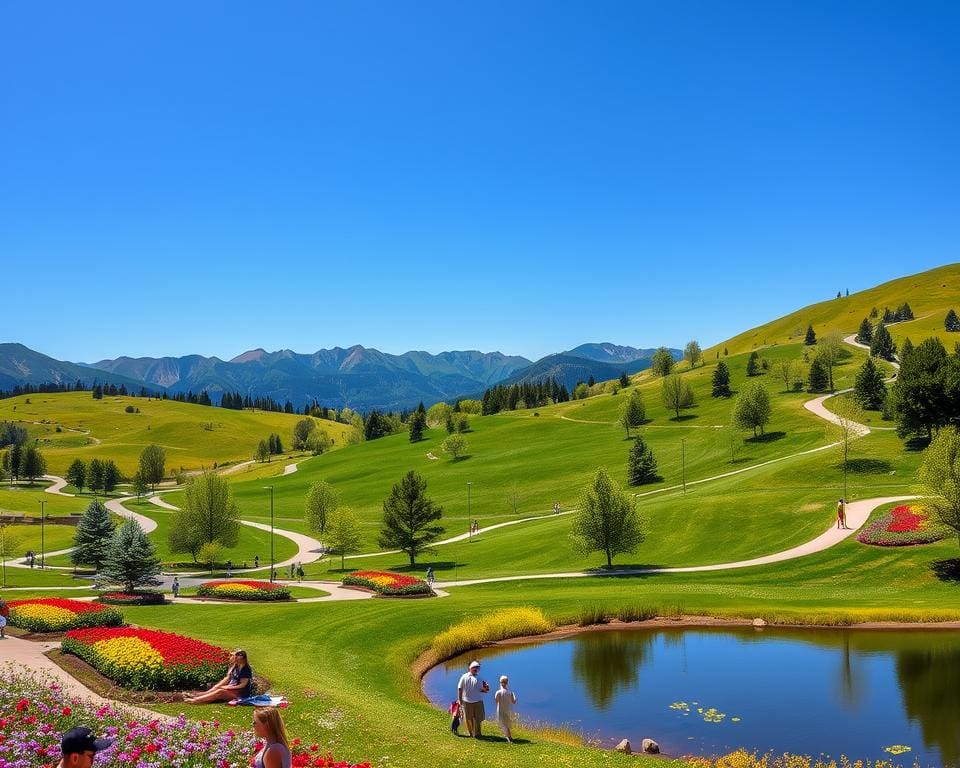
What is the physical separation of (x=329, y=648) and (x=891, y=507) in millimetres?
45635

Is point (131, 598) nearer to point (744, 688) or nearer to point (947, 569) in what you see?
point (744, 688)

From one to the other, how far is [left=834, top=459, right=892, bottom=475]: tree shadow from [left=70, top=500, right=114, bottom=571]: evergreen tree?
72388 mm

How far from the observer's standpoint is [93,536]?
67.0 metres

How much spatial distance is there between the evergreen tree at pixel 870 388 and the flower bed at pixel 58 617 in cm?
9165

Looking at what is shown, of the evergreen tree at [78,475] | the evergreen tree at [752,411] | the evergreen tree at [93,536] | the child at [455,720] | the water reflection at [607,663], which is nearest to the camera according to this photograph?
the child at [455,720]

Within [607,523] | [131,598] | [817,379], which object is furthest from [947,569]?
[817,379]

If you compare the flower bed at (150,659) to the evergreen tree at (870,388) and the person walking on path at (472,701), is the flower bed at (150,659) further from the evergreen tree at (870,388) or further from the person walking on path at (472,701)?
the evergreen tree at (870,388)

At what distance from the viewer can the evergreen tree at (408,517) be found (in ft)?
235

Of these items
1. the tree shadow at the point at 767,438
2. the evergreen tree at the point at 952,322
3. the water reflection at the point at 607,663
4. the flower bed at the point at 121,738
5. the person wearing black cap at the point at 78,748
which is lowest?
the water reflection at the point at 607,663

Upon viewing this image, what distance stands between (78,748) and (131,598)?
42626mm

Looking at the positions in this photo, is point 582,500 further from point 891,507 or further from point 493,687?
point 493,687

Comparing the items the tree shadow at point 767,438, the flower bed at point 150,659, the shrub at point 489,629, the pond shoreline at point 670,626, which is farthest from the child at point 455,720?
the tree shadow at point 767,438

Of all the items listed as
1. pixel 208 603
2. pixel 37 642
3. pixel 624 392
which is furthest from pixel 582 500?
pixel 624 392

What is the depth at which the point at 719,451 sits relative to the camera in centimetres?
10056
